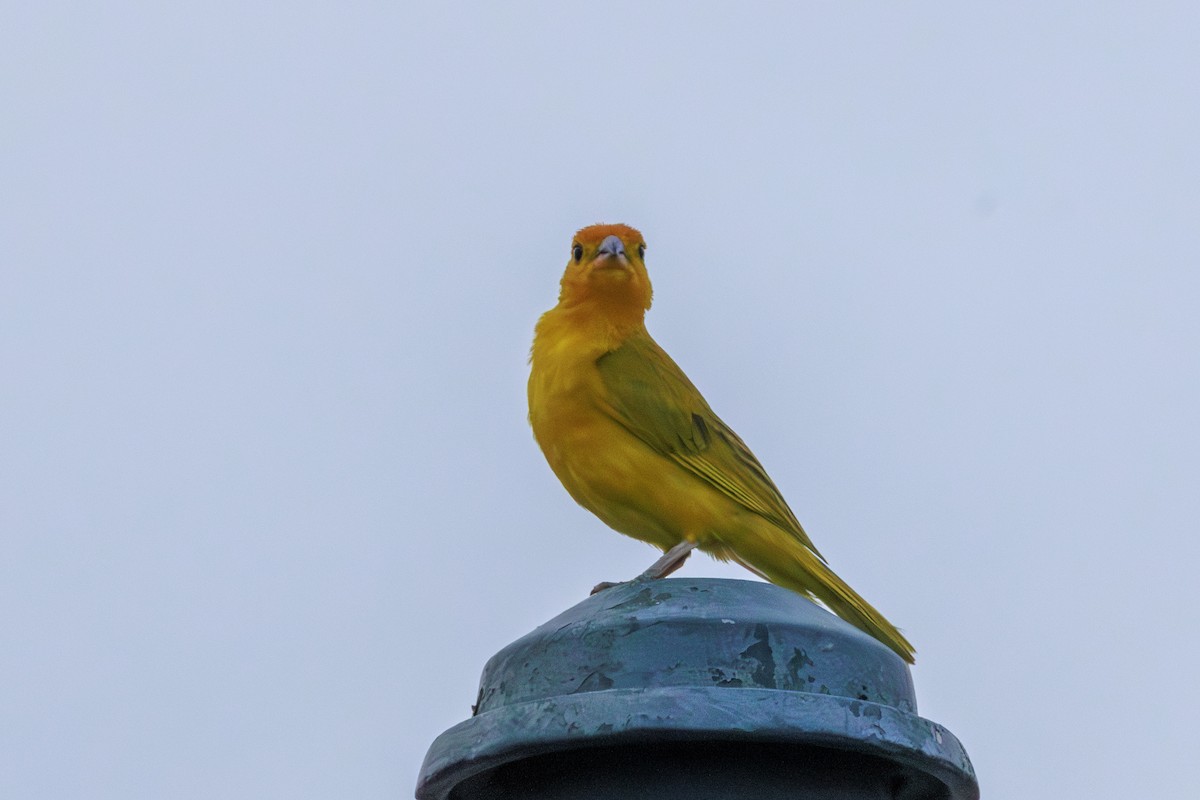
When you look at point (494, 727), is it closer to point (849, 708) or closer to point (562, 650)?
point (562, 650)

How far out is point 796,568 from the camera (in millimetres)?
5238

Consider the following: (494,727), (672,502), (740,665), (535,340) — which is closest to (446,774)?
(494,727)

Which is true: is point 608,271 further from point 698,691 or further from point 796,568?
point 698,691

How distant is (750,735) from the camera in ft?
8.28

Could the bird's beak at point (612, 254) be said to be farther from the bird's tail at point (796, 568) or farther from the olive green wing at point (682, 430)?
the bird's tail at point (796, 568)

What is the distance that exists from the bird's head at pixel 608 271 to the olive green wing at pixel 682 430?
1.04 feet

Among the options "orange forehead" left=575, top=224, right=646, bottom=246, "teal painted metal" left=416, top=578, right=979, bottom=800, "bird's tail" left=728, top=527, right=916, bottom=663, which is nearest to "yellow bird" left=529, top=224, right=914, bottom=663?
"bird's tail" left=728, top=527, right=916, bottom=663

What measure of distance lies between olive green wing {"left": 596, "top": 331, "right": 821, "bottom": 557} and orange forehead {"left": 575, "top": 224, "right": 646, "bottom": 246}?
646 millimetres

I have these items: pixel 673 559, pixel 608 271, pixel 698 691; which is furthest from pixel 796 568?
pixel 698 691

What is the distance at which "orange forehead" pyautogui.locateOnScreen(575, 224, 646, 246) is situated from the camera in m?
6.35

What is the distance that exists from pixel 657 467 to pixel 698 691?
2.77m

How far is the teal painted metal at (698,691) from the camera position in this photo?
2.55m

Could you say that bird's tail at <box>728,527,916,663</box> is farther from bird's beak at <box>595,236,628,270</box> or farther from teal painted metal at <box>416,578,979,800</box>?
teal painted metal at <box>416,578,979,800</box>

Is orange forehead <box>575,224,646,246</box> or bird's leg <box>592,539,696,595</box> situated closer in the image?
bird's leg <box>592,539,696,595</box>
